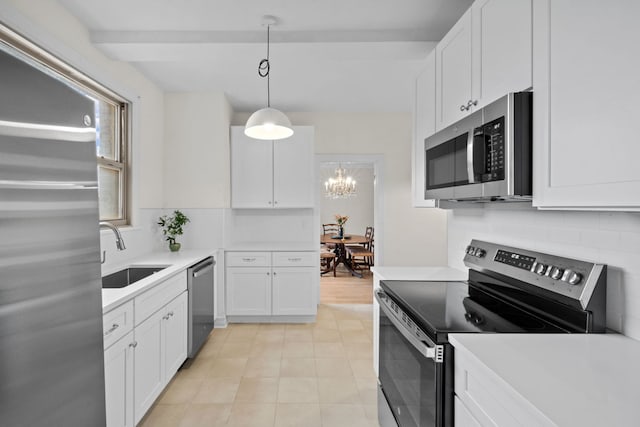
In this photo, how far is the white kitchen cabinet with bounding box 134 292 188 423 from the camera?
1997 mm

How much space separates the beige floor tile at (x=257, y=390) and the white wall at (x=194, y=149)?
186cm

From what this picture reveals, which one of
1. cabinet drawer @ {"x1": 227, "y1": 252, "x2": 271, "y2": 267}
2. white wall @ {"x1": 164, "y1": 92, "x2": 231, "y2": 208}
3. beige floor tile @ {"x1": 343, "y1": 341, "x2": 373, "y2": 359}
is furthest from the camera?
cabinet drawer @ {"x1": 227, "y1": 252, "x2": 271, "y2": 267}

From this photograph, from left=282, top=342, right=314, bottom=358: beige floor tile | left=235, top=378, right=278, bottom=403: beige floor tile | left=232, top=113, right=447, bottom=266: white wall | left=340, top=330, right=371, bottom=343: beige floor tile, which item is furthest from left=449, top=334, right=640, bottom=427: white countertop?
left=232, top=113, right=447, bottom=266: white wall

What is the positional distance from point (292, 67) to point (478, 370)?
2744 millimetres

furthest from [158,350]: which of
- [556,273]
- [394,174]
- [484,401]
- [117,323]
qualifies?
[394,174]

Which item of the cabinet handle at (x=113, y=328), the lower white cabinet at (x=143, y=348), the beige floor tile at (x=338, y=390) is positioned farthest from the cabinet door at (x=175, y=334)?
the beige floor tile at (x=338, y=390)

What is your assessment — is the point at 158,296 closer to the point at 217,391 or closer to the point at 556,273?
the point at 217,391

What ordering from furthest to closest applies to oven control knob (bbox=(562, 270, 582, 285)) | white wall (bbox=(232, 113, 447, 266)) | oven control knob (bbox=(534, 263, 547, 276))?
white wall (bbox=(232, 113, 447, 266)), oven control knob (bbox=(534, 263, 547, 276)), oven control knob (bbox=(562, 270, 582, 285))

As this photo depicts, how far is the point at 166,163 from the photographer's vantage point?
3771 millimetres

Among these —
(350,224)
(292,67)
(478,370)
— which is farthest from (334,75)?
(350,224)

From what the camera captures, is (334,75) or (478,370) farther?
(334,75)

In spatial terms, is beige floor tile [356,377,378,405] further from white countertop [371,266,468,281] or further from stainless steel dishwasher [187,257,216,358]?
stainless steel dishwasher [187,257,216,358]

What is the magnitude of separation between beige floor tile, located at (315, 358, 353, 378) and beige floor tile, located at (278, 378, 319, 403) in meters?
0.14

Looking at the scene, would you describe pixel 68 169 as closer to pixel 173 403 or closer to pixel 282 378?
pixel 173 403
